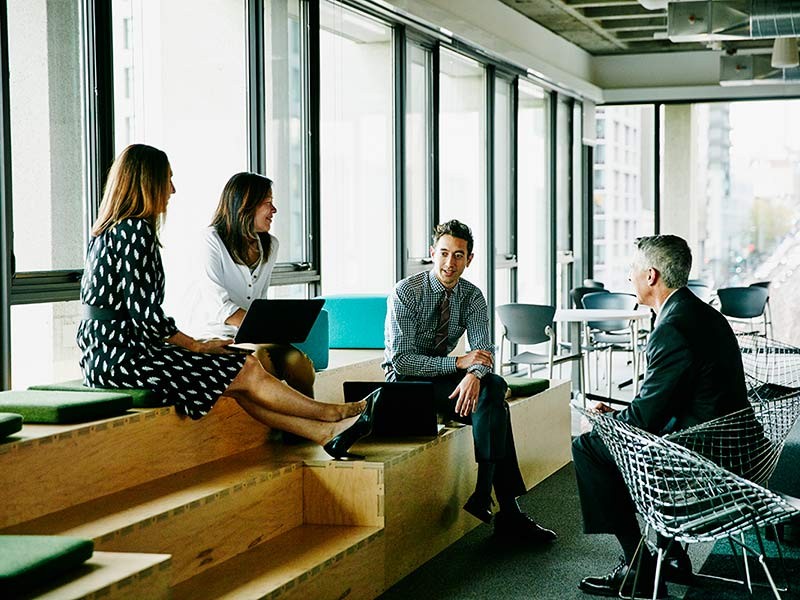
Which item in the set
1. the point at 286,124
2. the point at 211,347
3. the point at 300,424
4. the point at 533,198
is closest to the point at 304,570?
the point at 300,424

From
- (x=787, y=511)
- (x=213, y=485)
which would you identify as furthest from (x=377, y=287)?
(x=787, y=511)

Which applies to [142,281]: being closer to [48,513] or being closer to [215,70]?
[48,513]

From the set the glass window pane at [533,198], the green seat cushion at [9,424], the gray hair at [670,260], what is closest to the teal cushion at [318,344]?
the gray hair at [670,260]

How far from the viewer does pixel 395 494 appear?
4.47 meters

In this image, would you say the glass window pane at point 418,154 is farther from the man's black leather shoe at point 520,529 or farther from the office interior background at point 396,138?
the man's black leather shoe at point 520,529

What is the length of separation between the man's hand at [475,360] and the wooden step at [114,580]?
2.31m

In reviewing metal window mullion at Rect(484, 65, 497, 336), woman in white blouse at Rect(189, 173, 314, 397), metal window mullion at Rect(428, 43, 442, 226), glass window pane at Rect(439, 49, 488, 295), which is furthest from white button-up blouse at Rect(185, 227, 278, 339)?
metal window mullion at Rect(484, 65, 497, 336)

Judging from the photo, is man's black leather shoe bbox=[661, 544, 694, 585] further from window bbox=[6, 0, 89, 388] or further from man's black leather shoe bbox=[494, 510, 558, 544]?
window bbox=[6, 0, 89, 388]

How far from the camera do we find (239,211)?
5094mm

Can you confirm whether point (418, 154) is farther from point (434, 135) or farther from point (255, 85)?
point (255, 85)

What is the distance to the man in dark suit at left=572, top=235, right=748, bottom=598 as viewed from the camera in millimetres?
4008

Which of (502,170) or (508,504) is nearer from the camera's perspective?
(508,504)

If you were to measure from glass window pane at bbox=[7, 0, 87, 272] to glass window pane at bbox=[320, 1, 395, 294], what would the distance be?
2555 millimetres

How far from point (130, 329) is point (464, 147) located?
6.05 metres
